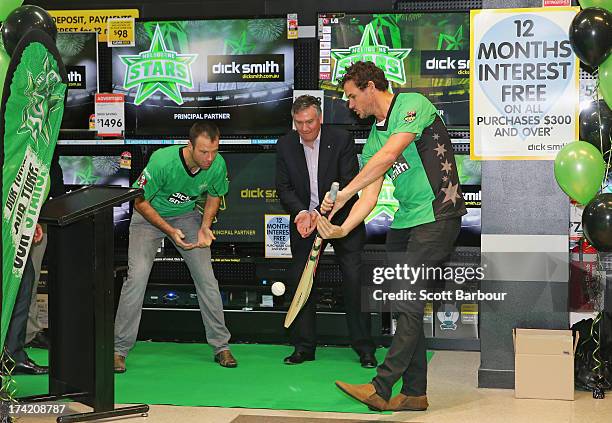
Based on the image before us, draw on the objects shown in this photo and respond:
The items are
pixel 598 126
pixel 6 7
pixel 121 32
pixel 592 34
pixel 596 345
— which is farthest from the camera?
pixel 121 32

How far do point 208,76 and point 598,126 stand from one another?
3.22 meters

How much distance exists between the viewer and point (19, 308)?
21.1 feet

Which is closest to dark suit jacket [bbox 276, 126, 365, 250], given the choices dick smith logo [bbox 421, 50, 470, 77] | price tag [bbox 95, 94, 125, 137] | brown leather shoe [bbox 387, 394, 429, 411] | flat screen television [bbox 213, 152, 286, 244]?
flat screen television [bbox 213, 152, 286, 244]

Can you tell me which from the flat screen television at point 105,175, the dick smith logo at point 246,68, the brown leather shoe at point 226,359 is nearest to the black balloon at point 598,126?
the dick smith logo at point 246,68

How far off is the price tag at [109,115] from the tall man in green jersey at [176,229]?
1.18 meters

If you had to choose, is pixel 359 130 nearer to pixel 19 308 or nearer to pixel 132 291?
pixel 132 291

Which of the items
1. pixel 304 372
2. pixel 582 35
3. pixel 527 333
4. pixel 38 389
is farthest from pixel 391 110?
pixel 38 389

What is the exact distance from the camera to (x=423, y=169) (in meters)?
5.45

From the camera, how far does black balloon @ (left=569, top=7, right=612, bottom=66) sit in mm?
5328

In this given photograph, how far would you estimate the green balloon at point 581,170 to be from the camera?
5.51 meters

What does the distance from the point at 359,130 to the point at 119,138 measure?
6.20ft

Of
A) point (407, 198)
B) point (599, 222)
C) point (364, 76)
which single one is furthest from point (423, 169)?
point (599, 222)

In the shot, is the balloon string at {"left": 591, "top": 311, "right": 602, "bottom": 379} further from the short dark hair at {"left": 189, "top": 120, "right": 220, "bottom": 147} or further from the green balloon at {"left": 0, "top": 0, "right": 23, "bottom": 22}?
the green balloon at {"left": 0, "top": 0, "right": 23, "bottom": 22}

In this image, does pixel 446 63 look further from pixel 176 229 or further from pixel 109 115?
pixel 109 115
